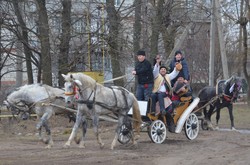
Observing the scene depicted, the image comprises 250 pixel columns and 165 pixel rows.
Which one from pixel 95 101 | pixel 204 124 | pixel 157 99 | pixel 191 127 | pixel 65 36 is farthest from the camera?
pixel 65 36

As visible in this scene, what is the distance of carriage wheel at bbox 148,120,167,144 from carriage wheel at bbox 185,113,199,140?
1.06 m

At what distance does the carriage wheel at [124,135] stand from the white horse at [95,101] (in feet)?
0.66

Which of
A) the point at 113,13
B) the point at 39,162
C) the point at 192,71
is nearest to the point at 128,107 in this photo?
the point at 39,162

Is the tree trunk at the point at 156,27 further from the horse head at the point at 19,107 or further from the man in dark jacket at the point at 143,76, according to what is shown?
the horse head at the point at 19,107

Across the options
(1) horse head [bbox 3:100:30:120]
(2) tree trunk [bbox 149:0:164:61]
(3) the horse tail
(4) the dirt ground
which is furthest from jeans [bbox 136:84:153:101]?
(2) tree trunk [bbox 149:0:164:61]

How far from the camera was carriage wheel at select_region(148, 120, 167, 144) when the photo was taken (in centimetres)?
1397

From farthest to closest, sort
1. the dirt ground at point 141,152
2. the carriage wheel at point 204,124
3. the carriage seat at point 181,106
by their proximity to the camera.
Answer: the carriage wheel at point 204,124 → the carriage seat at point 181,106 → the dirt ground at point 141,152

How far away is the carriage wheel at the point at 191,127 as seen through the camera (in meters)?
15.1

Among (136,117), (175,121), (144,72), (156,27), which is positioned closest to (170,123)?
(175,121)

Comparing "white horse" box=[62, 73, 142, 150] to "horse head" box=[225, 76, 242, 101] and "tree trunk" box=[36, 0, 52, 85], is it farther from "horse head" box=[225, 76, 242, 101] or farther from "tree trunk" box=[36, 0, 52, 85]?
"tree trunk" box=[36, 0, 52, 85]

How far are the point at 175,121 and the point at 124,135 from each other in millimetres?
1641

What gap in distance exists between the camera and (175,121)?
1480 centimetres

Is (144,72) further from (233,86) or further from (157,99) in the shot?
(233,86)

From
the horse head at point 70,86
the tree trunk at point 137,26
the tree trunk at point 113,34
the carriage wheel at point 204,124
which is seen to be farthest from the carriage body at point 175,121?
the tree trunk at point 137,26
